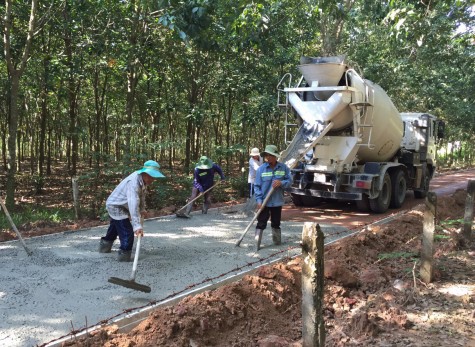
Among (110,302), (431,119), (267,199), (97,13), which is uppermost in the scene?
(97,13)

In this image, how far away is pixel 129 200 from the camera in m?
5.23

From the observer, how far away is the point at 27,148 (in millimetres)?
35562

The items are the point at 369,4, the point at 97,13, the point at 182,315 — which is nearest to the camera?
the point at 182,315

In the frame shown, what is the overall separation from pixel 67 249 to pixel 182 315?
3162mm

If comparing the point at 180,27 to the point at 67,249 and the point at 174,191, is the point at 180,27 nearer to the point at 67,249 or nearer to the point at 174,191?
the point at 67,249

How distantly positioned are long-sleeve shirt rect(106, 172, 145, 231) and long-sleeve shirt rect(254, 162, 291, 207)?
1.94 m

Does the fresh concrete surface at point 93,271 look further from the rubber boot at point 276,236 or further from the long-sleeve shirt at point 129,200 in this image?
the long-sleeve shirt at point 129,200

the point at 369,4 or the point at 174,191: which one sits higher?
the point at 369,4

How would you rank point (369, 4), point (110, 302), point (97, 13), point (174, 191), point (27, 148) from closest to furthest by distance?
point (110, 302)
point (369, 4)
point (97, 13)
point (174, 191)
point (27, 148)

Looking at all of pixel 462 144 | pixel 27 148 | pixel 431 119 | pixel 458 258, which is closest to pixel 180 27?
pixel 458 258

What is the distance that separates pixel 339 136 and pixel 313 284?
731 centimetres

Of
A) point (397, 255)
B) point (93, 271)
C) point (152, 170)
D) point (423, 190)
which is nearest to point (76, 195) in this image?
point (93, 271)

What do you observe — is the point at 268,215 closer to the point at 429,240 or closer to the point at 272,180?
the point at 272,180

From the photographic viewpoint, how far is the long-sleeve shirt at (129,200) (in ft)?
17.1
